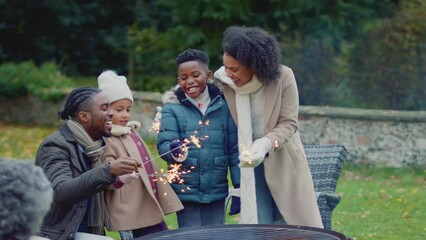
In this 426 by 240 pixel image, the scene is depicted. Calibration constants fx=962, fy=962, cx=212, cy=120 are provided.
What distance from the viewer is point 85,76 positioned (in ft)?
69.6

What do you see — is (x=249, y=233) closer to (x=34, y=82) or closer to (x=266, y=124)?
(x=266, y=124)

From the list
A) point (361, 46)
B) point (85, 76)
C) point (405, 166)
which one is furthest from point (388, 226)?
point (85, 76)

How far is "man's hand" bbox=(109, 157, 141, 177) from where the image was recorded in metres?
4.55

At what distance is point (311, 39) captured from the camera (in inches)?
594

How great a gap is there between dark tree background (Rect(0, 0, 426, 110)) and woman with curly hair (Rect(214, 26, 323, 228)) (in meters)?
8.06

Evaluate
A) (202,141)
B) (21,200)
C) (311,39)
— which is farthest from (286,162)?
(311,39)

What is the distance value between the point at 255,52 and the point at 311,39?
9.89 meters

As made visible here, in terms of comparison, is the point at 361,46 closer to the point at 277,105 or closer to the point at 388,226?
the point at 388,226

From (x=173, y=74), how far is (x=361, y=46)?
4183 millimetres

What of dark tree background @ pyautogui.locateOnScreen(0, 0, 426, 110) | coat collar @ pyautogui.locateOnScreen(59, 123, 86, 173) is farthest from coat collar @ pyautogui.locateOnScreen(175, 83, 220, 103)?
dark tree background @ pyautogui.locateOnScreen(0, 0, 426, 110)

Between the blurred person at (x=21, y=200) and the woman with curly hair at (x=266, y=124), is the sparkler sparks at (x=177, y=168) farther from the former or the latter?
the blurred person at (x=21, y=200)

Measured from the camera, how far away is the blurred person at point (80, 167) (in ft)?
15.1

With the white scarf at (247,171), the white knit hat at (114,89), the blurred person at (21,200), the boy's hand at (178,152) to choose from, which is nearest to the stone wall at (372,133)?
the white scarf at (247,171)

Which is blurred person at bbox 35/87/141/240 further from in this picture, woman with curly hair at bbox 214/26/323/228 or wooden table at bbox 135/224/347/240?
woman with curly hair at bbox 214/26/323/228
